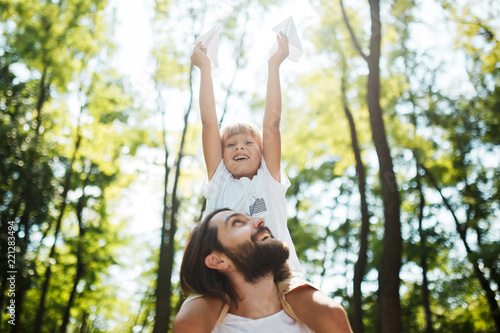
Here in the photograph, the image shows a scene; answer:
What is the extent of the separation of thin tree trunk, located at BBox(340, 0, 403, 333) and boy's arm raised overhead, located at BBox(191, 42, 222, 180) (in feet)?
14.2

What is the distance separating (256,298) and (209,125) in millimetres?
1416

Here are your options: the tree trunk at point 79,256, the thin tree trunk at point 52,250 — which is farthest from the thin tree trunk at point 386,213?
the tree trunk at point 79,256

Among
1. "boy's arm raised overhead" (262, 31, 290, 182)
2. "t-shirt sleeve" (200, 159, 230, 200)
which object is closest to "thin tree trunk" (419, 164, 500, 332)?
"boy's arm raised overhead" (262, 31, 290, 182)

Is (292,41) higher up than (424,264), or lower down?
higher up

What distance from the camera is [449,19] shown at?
12.7 meters

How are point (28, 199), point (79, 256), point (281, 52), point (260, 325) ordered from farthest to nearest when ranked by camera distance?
point (79, 256)
point (28, 199)
point (281, 52)
point (260, 325)

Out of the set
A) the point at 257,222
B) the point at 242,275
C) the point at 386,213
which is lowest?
the point at 242,275

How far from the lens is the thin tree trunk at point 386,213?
6445mm

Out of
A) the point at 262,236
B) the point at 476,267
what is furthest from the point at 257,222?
the point at 476,267

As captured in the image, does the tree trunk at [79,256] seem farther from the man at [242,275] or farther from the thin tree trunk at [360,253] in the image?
the man at [242,275]

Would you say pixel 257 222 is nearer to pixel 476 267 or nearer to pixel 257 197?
A: pixel 257 197

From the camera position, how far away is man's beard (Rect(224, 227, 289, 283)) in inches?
95.8

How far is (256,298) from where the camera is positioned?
2.45 m

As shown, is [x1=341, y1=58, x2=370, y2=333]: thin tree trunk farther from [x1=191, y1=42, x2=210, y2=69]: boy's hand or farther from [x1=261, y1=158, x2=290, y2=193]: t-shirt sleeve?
[x1=191, y1=42, x2=210, y2=69]: boy's hand
